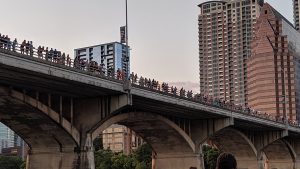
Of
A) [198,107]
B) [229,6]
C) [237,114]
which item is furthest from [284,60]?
[198,107]

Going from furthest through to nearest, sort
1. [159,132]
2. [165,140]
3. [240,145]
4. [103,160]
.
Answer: [103,160]
[240,145]
[165,140]
[159,132]

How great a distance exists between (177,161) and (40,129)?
22.1 m

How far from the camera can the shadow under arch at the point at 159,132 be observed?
49403 mm

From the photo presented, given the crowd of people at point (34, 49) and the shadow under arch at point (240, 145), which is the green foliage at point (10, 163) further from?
the crowd of people at point (34, 49)

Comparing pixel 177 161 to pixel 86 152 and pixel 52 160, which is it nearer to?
pixel 52 160

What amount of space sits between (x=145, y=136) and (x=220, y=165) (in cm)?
4895

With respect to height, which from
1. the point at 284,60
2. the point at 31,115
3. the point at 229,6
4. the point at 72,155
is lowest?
the point at 72,155

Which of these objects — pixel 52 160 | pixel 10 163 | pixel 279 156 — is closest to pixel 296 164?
pixel 279 156

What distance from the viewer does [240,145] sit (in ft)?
243

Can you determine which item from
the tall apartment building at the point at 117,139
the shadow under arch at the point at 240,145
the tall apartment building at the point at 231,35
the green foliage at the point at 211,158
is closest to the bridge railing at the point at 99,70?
the shadow under arch at the point at 240,145

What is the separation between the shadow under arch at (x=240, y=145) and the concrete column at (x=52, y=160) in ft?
101

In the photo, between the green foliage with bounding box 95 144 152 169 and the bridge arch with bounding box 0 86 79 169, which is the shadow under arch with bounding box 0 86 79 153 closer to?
the bridge arch with bounding box 0 86 79 169

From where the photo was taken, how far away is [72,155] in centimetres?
4028

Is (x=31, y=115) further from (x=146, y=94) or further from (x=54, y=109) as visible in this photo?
(x=146, y=94)
